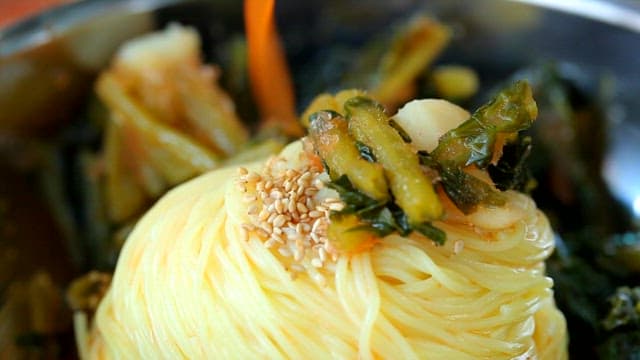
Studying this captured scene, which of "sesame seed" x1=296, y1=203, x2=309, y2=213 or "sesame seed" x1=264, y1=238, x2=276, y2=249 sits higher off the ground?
"sesame seed" x1=296, y1=203, x2=309, y2=213

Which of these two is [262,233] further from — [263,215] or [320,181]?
[320,181]

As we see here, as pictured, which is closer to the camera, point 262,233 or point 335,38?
point 262,233

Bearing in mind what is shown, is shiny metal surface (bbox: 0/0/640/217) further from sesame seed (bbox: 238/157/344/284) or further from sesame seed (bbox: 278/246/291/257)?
sesame seed (bbox: 278/246/291/257)

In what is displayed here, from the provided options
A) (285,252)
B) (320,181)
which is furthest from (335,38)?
(285,252)

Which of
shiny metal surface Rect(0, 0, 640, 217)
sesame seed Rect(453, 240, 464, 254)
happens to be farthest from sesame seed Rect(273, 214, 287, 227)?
shiny metal surface Rect(0, 0, 640, 217)

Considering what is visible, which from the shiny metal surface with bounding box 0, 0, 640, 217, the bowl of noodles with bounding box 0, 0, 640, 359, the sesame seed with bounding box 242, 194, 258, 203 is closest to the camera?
the bowl of noodles with bounding box 0, 0, 640, 359

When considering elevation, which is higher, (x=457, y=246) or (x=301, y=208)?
(x=301, y=208)

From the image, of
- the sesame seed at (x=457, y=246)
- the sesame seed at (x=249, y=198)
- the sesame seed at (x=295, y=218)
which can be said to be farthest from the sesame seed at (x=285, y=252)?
the sesame seed at (x=457, y=246)

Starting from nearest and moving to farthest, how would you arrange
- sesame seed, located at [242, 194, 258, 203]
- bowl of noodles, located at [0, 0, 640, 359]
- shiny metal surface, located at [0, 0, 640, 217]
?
bowl of noodles, located at [0, 0, 640, 359]
sesame seed, located at [242, 194, 258, 203]
shiny metal surface, located at [0, 0, 640, 217]

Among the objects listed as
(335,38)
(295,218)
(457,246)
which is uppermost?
(335,38)
